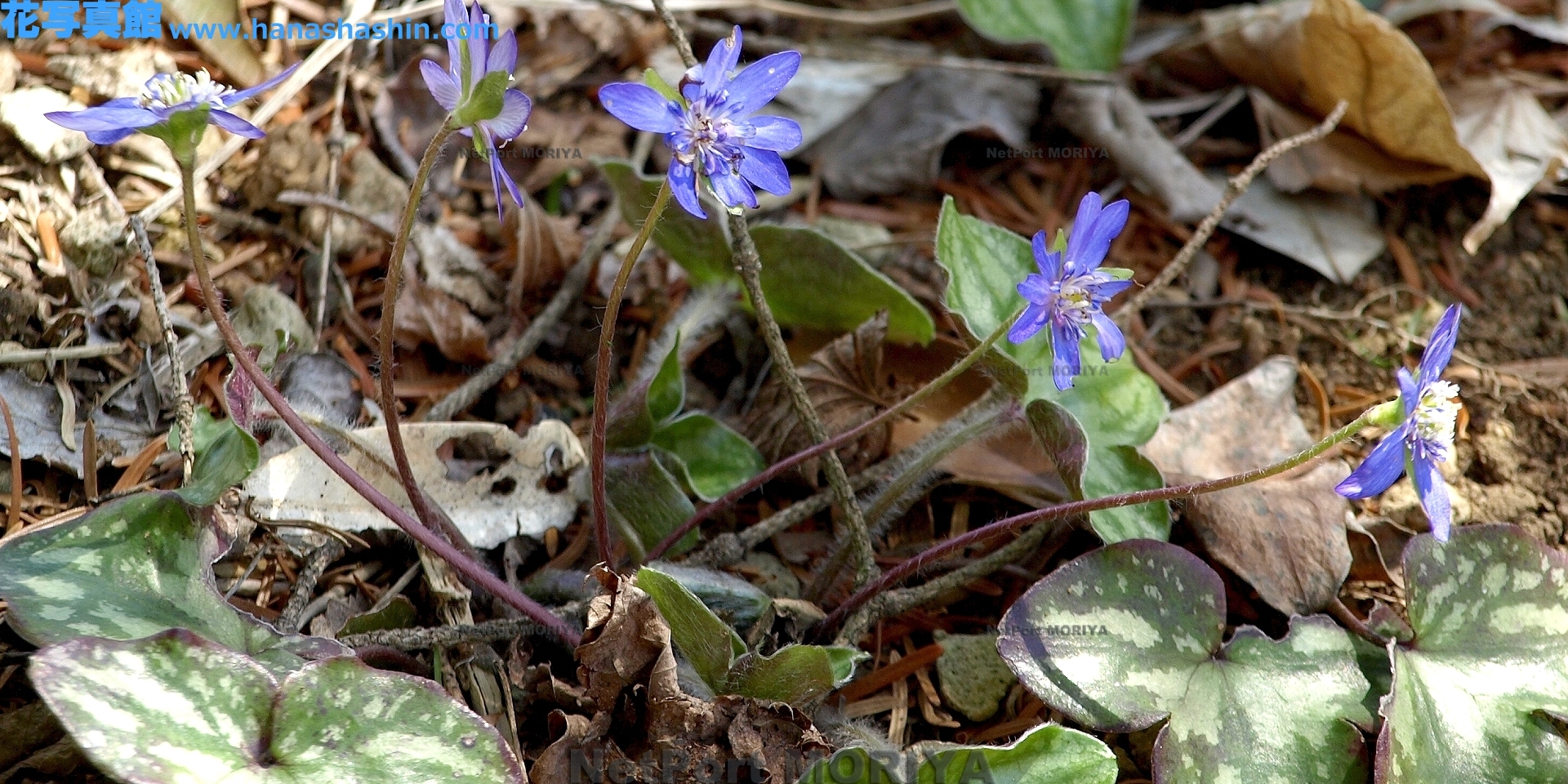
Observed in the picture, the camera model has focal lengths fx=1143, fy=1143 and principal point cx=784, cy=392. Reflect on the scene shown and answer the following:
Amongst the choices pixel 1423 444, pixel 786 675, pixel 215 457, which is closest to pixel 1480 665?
pixel 1423 444

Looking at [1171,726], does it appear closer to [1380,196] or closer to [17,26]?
[1380,196]

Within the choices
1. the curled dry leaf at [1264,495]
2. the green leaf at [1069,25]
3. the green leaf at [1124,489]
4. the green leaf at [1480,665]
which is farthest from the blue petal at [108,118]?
the green leaf at [1069,25]

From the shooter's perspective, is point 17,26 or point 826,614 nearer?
point 826,614

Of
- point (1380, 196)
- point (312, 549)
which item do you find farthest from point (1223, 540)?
point (312, 549)

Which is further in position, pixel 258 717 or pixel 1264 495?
pixel 1264 495

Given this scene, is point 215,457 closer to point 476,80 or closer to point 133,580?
point 133,580

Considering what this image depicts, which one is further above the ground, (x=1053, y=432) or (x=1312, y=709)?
(x=1053, y=432)
